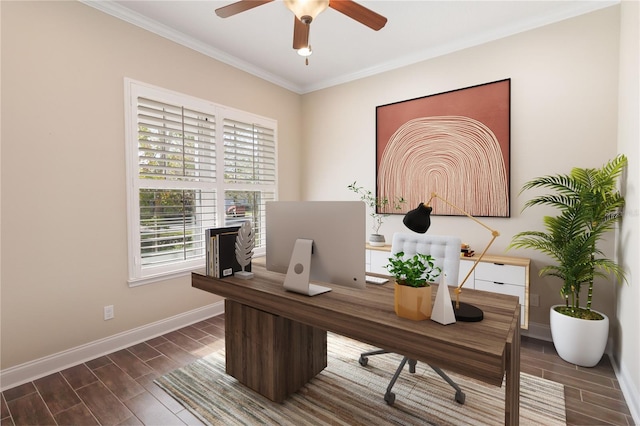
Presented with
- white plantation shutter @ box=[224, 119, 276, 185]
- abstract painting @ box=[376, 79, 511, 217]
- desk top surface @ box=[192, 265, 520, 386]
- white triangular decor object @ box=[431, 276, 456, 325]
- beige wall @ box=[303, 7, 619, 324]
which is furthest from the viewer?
white plantation shutter @ box=[224, 119, 276, 185]

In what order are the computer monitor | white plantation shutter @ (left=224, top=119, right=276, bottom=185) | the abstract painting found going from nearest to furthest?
the computer monitor → the abstract painting → white plantation shutter @ (left=224, top=119, right=276, bottom=185)

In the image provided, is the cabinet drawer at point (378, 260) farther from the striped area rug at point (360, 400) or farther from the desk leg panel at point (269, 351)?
the desk leg panel at point (269, 351)

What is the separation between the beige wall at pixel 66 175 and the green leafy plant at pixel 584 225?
3.48 meters

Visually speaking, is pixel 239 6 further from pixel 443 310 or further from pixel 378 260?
pixel 378 260

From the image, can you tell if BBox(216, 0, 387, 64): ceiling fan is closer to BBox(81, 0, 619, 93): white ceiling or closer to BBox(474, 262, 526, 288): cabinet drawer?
BBox(81, 0, 619, 93): white ceiling

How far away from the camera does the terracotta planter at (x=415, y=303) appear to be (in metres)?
1.29

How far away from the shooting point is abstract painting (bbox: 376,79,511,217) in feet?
9.81

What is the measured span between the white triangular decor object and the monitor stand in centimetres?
60

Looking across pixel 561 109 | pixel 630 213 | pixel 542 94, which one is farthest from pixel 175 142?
pixel 630 213

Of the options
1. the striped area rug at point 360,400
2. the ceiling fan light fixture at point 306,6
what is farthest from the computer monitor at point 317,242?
the ceiling fan light fixture at point 306,6

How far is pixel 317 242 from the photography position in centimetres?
162

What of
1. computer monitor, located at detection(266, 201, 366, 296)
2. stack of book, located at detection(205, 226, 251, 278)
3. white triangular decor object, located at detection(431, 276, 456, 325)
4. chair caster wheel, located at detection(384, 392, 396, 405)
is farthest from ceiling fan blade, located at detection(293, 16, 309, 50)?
chair caster wheel, located at detection(384, 392, 396, 405)

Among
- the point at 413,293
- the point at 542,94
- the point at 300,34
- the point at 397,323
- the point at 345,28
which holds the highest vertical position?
the point at 345,28

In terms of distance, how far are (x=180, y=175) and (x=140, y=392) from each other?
1.86 meters
